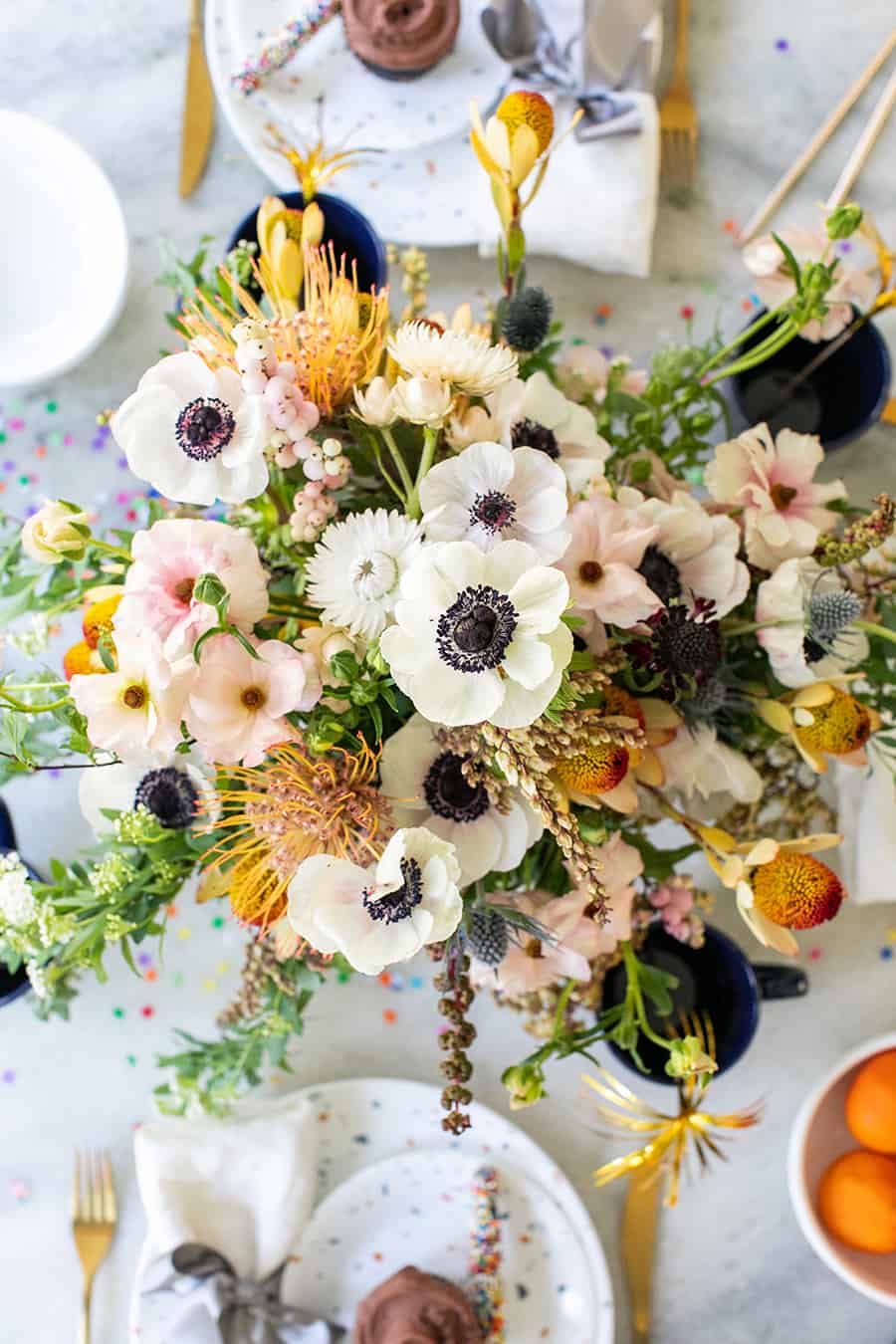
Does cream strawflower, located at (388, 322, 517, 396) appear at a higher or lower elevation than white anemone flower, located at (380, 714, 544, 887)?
higher

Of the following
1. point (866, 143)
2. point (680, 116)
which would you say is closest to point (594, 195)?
point (680, 116)

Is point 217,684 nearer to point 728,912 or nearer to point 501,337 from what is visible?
point 501,337

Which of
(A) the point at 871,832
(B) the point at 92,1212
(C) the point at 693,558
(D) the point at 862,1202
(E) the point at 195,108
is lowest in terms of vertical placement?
(B) the point at 92,1212

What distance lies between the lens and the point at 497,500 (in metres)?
0.44

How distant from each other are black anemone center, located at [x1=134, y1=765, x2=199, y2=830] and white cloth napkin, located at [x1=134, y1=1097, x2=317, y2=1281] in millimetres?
292

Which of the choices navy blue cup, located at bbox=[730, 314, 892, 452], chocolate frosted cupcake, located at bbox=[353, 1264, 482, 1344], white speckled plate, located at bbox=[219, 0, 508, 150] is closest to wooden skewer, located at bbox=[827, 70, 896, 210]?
navy blue cup, located at bbox=[730, 314, 892, 452]

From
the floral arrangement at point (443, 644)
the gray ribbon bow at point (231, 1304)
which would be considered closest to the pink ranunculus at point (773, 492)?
the floral arrangement at point (443, 644)

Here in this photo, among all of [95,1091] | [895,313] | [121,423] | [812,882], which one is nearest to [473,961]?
[812,882]

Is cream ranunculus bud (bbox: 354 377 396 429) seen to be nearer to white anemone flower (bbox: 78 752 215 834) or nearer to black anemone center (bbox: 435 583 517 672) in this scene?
black anemone center (bbox: 435 583 517 672)

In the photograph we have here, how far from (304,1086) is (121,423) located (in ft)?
1.81

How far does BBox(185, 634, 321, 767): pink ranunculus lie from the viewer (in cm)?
44

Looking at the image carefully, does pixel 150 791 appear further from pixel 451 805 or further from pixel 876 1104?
pixel 876 1104

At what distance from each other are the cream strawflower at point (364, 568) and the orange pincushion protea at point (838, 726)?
21cm

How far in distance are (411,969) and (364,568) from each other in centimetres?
45
